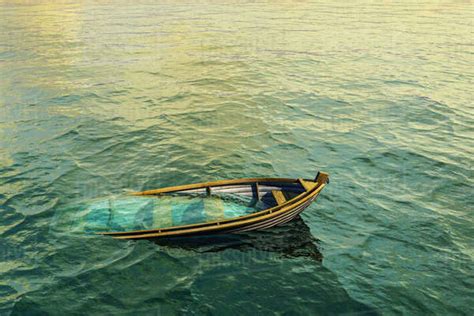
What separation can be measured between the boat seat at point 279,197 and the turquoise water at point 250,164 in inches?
50.7

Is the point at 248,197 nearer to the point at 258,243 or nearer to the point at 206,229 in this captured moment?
the point at 258,243

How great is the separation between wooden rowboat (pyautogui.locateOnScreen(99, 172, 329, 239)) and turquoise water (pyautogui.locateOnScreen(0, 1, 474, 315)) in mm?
899

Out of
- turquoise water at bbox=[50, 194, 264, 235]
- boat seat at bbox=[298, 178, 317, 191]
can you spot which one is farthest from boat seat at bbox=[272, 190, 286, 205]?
boat seat at bbox=[298, 178, 317, 191]

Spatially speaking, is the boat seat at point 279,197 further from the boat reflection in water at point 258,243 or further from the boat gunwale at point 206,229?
the boat reflection in water at point 258,243

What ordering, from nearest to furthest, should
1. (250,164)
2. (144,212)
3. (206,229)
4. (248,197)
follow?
(206,229) → (144,212) → (248,197) → (250,164)

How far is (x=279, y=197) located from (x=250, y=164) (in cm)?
612

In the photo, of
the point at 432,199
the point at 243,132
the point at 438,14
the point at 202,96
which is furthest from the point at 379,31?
the point at 432,199

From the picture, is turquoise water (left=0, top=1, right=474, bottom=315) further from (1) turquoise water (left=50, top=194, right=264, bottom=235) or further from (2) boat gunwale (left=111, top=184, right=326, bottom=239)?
(2) boat gunwale (left=111, top=184, right=326, bottom=239)

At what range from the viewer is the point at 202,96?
3478cm

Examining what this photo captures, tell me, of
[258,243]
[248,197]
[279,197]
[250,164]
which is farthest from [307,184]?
[250,164]

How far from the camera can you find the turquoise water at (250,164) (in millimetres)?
12766

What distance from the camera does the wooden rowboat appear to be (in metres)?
14.0

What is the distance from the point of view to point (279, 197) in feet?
52.7

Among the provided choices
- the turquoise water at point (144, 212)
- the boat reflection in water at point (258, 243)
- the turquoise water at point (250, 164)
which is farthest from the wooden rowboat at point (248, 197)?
the turquoise water at point (250, 164)
